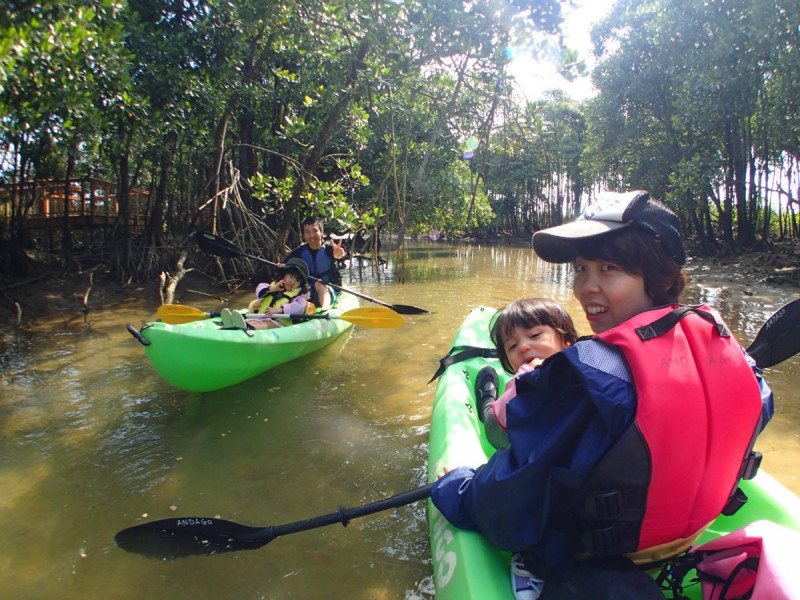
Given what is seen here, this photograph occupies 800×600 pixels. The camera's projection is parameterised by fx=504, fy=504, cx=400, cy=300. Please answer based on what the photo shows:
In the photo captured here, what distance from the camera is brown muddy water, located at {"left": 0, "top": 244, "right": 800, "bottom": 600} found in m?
2.04

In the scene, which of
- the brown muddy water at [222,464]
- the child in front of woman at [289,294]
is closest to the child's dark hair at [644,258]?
the brown muddy water at [222,464]

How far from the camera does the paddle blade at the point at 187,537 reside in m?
2.10

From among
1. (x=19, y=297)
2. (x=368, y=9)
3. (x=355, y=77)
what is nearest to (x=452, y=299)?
(x=355, y=77)

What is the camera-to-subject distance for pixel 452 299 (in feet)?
29.2

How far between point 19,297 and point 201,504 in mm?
5982

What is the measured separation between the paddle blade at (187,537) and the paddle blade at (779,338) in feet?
6.80

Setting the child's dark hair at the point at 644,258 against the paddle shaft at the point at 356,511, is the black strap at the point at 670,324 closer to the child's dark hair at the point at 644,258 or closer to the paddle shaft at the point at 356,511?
the child's dark hair at the point at 644,258

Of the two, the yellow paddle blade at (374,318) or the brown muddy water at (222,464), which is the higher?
the yellow paddle blade at (374,318)

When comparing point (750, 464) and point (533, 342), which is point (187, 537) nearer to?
point (533, 342)

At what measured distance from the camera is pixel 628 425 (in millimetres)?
1029

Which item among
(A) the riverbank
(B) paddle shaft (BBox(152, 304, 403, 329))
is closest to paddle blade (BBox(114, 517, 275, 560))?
(B) paddle shaft (BBox(152, 304, 403, 329))

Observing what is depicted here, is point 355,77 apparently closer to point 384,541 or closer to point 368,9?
point 368,9

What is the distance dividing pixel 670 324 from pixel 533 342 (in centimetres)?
80

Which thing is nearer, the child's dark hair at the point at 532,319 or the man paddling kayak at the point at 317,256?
the child's dark hair at the point at 532,319
